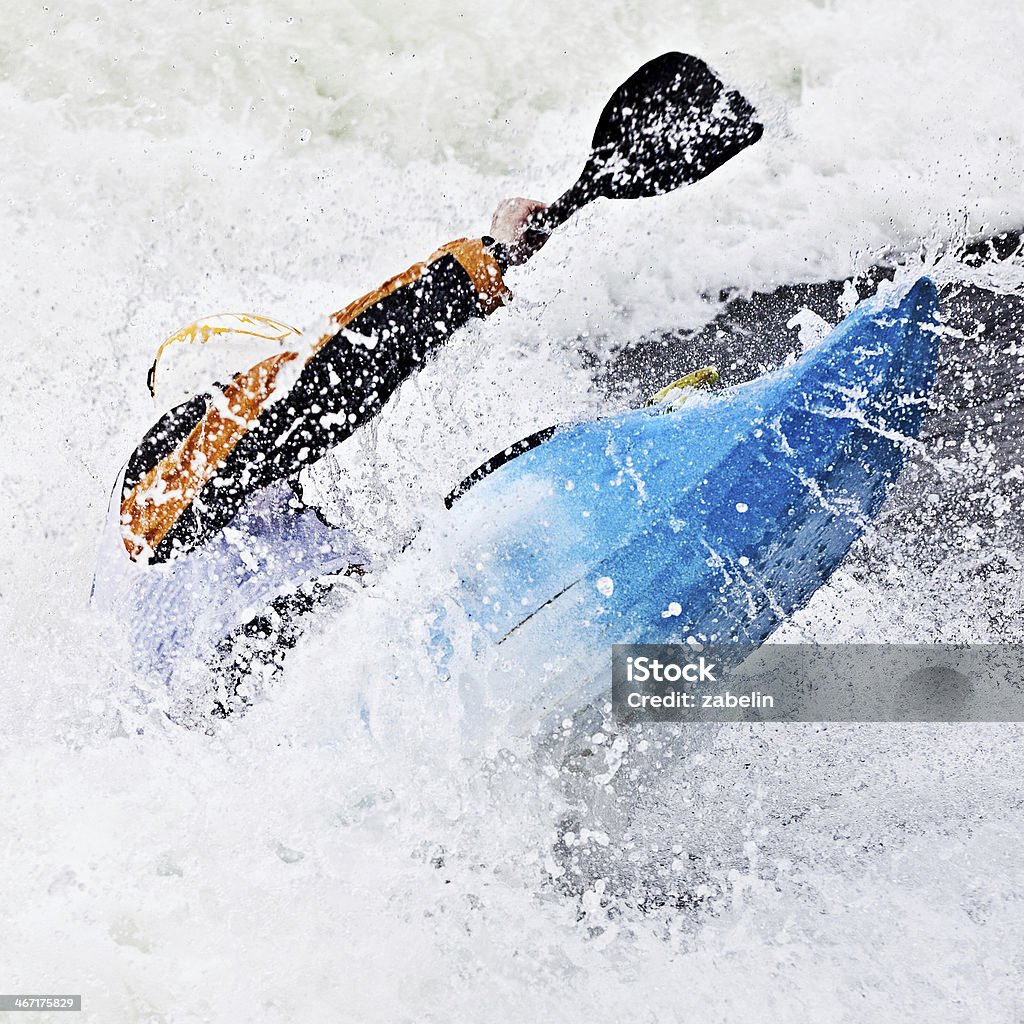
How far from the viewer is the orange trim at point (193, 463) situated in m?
0.95

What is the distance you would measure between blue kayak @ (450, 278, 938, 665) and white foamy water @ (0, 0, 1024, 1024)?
0.32 ft

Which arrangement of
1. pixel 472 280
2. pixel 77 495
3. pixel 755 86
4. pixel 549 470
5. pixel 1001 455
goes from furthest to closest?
pixel 755 86 → pixel 77 495 → pixel 1001 455 → pixel 549 470 → pixel 472 280

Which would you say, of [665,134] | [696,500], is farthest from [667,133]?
[696,500]

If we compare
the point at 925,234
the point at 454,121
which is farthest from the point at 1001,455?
the point at 454,121

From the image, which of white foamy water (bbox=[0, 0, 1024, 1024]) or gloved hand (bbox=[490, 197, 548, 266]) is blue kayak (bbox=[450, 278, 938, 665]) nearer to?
white foamy water (bbox=[0, 0, 1024, 1024])

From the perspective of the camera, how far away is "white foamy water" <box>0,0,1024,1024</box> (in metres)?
1.01

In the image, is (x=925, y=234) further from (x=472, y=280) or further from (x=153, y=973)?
(x=153, y=973)

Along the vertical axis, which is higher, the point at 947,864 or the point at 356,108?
the point at 356,108

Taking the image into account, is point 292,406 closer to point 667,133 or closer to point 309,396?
point 309,396

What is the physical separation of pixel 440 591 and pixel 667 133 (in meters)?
0.56

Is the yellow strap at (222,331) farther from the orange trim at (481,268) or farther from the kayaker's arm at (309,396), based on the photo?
the orange trim at (481,268)

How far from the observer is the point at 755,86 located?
157cm

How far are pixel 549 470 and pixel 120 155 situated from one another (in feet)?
3.64

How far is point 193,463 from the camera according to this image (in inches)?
38.5
